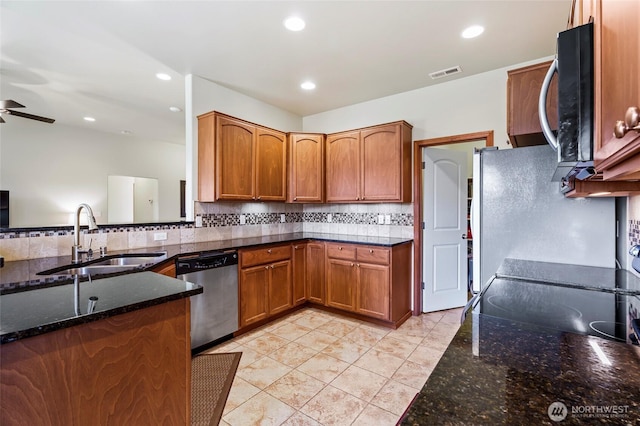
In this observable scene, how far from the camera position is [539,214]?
75.1 inches

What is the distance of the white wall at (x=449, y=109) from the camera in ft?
9.82

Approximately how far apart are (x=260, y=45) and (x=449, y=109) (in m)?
2.14

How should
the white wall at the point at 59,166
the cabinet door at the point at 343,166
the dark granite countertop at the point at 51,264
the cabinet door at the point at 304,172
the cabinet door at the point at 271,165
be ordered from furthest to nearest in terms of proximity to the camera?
1. the white wall at the point at 59,166
2. the cabinet door at the point at 304,172
3. the cabinet door at the point at 343,166
4. the cabinet door at the point at 271,165
5. the dark granite countertop at the point at 51,264

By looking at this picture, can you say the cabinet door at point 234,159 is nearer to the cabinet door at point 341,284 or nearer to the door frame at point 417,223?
the cabinet door at point 341,284

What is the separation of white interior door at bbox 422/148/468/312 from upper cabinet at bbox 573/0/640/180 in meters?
2.90

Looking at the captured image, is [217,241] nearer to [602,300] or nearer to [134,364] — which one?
[134,364]

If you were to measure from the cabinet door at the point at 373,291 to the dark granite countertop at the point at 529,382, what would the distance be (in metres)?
2.27

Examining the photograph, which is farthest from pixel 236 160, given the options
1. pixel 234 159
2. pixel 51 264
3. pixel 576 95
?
pixel 576 95

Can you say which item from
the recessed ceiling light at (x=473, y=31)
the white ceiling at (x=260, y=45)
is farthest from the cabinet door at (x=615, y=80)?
the recessed ceiling light at (x=473, y=31)

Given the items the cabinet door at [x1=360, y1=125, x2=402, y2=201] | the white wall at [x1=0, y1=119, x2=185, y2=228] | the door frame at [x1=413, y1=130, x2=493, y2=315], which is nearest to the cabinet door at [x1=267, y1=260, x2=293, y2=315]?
the cabinet door at [x1=360, y1=125, x2=402, y2=201]

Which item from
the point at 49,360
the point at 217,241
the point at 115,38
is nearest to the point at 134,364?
the point at 49,360

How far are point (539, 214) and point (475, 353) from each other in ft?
5.24

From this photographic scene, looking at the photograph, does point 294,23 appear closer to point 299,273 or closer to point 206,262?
point 206,262

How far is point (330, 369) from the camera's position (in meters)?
2.32
